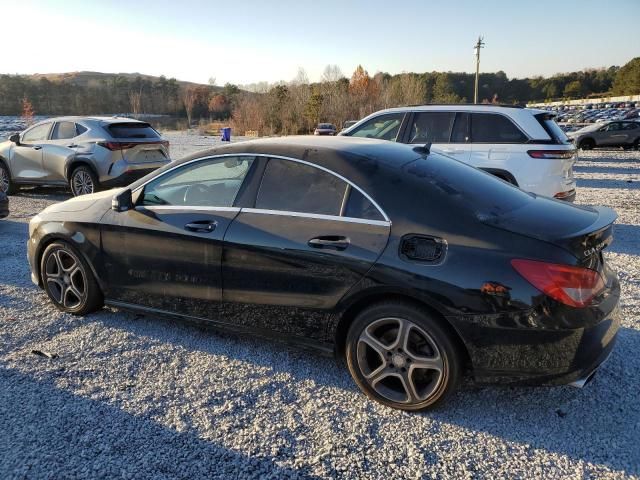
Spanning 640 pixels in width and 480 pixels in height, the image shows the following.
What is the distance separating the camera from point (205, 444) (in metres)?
2.67

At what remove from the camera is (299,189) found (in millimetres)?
3326

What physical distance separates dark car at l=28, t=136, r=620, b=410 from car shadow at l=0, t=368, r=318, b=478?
896mm

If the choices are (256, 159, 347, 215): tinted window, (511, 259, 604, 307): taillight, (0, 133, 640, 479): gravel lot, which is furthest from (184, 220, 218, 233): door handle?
(511, 259, 604, 307): taillight

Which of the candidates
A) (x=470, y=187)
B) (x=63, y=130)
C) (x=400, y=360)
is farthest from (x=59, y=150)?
(x=400, y=360)

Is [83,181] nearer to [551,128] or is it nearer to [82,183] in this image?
[82,183]

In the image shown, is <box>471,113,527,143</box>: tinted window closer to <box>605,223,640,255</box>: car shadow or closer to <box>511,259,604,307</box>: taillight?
<box>605,223,640,255</box>: car shadow

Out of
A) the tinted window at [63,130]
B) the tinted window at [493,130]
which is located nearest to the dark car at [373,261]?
the tinted window at [493,130]

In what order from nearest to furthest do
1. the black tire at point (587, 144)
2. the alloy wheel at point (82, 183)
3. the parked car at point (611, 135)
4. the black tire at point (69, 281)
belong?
the black tire at point (69, 281) < the alloy wheel at point (82, 183) < the parked car at point (611, 135) < the black tire at point (587, 144)

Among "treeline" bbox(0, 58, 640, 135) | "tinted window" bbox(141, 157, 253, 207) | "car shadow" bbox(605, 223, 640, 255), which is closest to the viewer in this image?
"tinted window" bbox(141, 157, 253, 207)

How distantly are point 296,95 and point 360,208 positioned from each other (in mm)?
54930

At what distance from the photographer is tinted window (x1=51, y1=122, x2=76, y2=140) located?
994cm

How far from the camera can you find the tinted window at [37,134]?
1024 cm

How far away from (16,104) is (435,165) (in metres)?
96.1

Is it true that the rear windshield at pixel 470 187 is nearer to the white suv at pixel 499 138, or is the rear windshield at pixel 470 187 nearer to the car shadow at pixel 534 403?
the car shadow at pixel 534 403
